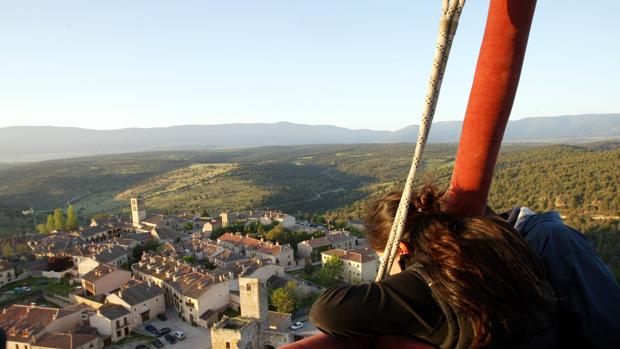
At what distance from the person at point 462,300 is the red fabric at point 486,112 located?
156 millimetres

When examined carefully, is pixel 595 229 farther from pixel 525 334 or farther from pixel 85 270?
pixel 85 270

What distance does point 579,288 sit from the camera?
166 centimetres

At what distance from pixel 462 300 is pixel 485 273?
14 cm

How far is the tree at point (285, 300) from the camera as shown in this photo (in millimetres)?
19438

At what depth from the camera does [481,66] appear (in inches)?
65.7

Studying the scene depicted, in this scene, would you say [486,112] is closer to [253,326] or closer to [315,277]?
[253,326]

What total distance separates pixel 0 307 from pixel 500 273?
26822mm

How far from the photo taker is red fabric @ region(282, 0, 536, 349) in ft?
5.25

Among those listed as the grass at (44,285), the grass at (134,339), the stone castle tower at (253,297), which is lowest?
the grass at (44,285)

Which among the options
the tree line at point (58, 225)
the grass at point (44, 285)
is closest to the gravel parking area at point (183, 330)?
the grass at point (44, 285)

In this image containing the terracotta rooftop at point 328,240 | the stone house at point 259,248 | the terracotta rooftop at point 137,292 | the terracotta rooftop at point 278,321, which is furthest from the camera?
the terracotta rooftop at point 328,240

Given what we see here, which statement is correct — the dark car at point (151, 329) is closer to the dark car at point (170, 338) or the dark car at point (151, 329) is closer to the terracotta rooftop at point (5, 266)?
the dark car at point (170, 338)

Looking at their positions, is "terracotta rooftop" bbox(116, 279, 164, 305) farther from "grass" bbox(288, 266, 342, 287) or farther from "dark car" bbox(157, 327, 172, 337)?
"grass" bbox(288, 266, 342, 287)

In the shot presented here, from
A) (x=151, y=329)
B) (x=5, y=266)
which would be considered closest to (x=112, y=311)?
(x=151, y=329)
